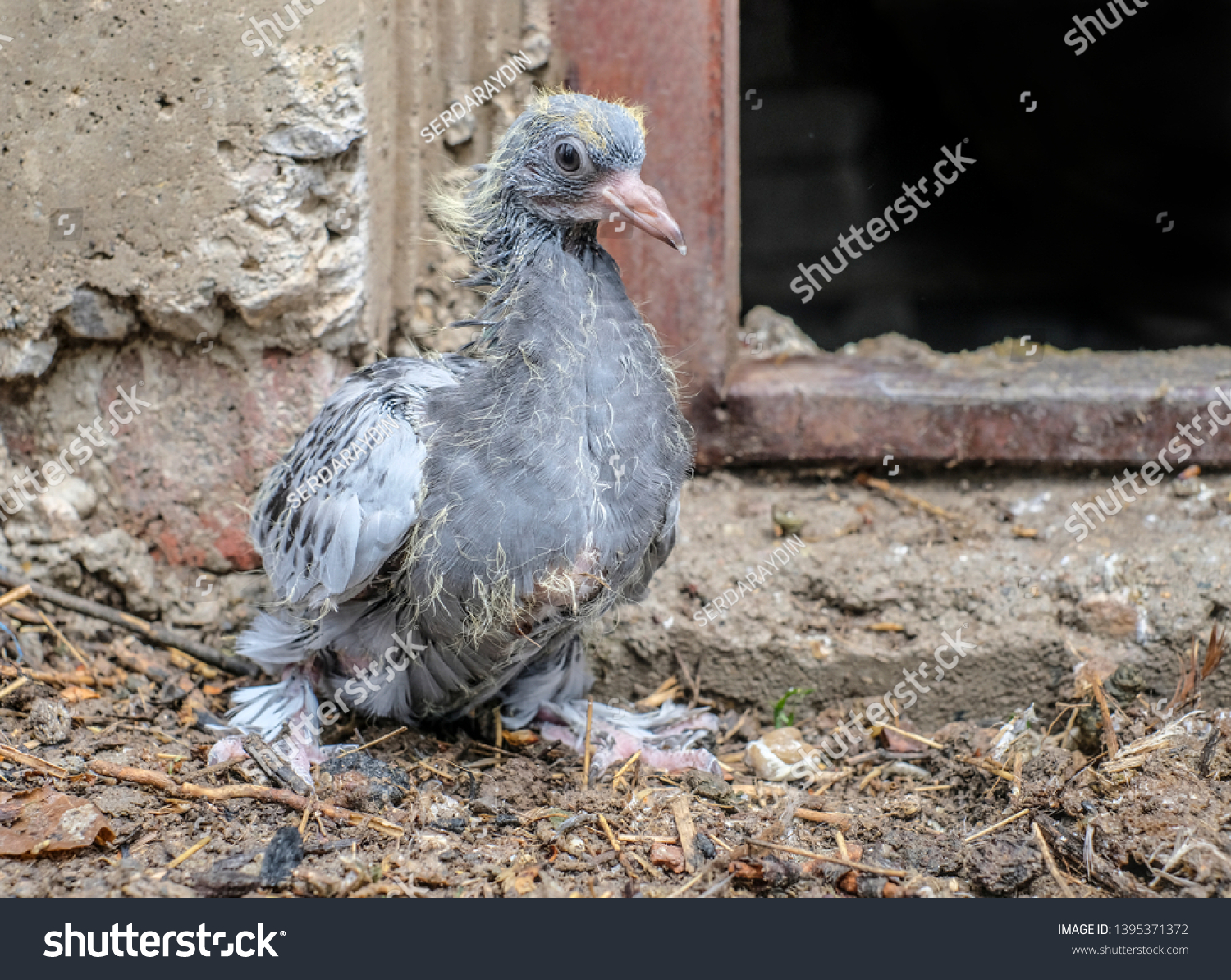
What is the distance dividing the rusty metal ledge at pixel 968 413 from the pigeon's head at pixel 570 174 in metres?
1.40

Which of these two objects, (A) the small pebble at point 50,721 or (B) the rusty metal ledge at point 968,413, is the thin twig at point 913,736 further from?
(A) the small pebble at point 50,721

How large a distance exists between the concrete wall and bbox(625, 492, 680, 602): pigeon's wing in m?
1.32

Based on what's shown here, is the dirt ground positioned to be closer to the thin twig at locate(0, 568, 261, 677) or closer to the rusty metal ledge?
the thin twig at locate(0, 568, 261, 677)

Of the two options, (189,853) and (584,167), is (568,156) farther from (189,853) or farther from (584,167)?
(189,853)

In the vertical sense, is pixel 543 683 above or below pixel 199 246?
below

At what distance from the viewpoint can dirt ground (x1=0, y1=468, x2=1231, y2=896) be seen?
270cm

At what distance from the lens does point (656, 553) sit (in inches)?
138

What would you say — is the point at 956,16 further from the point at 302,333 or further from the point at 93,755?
the point at 93,755

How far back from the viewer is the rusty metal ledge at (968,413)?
4.20 meters

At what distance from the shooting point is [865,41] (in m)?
6.02

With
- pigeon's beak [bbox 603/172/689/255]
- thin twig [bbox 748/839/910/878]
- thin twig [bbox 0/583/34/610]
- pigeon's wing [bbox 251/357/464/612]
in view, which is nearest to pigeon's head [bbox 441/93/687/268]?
pigeon's beak [bbox 603/172/689/255]

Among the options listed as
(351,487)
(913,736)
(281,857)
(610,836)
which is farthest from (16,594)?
(913,736)

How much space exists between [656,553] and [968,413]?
151 centimetres

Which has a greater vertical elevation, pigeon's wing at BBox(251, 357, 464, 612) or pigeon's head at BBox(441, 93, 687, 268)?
pigeon's head at BBox(441, 93, 687, 268)
